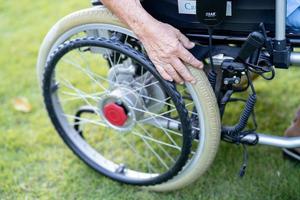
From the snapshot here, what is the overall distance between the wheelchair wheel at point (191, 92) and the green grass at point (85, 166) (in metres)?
0.21

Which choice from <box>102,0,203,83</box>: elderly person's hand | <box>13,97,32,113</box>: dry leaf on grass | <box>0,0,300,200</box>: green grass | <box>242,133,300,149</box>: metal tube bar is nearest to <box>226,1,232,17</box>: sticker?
<box>102,0,203,83</box>: elderly person's hand

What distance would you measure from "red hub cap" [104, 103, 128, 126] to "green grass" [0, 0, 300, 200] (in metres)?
0.26

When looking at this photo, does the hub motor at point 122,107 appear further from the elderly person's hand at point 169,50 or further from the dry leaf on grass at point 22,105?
the dry leaf on grass at point 22,105

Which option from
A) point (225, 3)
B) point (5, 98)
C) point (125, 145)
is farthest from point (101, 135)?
point (225, 3)

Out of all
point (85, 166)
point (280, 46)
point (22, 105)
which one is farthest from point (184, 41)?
point (22, 105)

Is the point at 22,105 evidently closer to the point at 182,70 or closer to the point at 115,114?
the point at 115,114

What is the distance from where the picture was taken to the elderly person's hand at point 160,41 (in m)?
1.15

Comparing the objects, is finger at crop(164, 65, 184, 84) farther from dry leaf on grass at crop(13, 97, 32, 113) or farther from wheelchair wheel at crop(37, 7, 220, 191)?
dry leaf on grass at crop(13, 97, 32, 113)

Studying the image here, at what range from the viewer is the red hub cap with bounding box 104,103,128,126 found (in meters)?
1.39

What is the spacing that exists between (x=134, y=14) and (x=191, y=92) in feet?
0.81

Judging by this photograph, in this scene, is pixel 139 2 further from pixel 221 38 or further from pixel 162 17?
pixel 221 38

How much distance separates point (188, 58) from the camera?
1164 millimetres

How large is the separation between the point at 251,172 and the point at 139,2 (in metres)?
0.71

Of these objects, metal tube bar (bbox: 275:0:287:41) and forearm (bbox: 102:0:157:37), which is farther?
forearm (bbox: 102:0:157:37)
